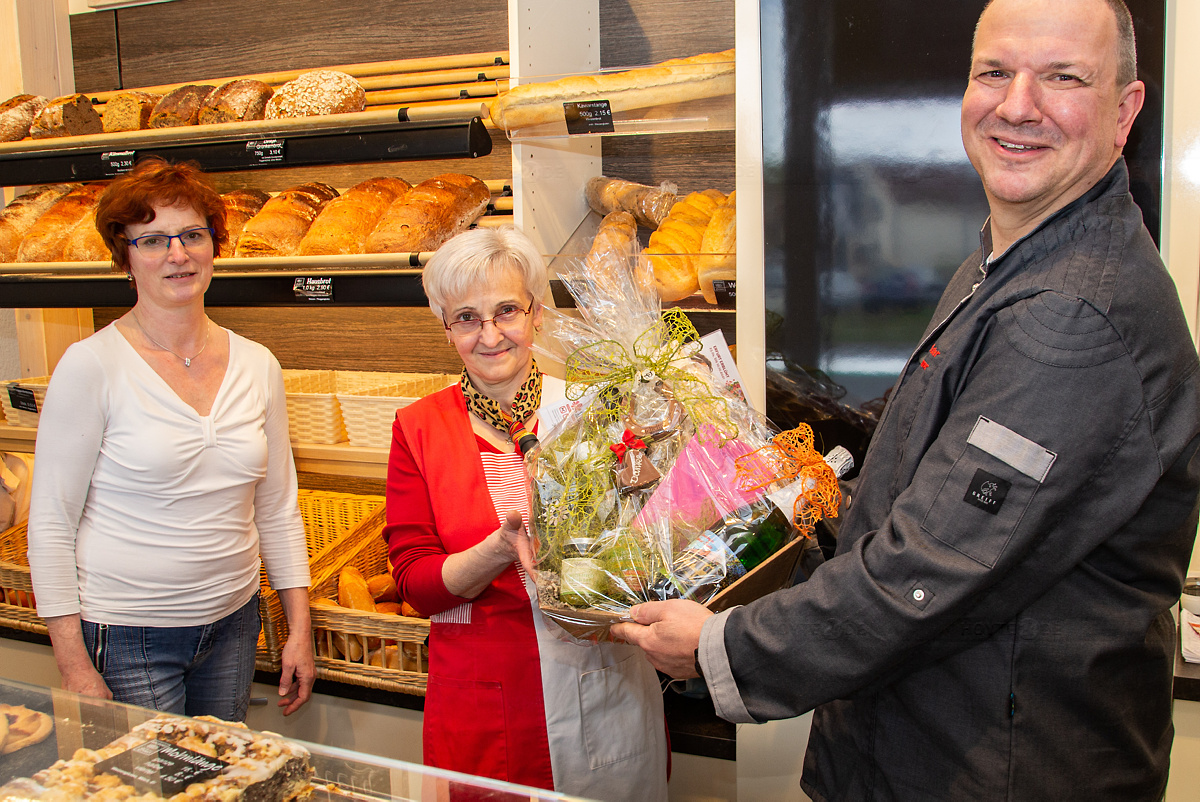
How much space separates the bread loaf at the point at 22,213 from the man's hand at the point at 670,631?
2.68 meters

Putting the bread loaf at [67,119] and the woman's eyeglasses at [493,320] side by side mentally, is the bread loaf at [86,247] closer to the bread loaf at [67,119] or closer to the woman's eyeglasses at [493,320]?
the bread loaf at [67,119]

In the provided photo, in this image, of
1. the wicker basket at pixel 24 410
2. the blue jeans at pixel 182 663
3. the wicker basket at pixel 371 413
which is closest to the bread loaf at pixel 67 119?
the wicker basket at pixel 24 410

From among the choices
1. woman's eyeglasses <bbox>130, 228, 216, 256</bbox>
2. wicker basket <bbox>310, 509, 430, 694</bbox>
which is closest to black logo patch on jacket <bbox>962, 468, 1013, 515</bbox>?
wicker basket <bbox>310, 509, 430, 694</bbox>

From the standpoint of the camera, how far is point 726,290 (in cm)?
190

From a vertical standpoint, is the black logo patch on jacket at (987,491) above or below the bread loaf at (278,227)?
below

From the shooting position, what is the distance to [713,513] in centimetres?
125

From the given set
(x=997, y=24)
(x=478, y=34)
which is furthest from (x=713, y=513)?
(x=478, y=34)

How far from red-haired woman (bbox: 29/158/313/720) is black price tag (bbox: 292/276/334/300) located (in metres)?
0.22

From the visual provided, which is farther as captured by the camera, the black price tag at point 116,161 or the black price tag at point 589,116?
the black price tag at point 116,161

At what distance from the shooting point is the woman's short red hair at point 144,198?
191 centimetres

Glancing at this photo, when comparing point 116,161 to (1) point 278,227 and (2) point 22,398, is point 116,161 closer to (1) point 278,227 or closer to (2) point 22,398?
(1) point 278,227

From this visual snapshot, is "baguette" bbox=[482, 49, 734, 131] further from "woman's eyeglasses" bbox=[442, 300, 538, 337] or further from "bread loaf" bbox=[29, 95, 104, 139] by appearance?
"bread loaf" bbox=[29, 95, 104, 139]

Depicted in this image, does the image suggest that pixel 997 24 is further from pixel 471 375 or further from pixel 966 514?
pixel 471 375

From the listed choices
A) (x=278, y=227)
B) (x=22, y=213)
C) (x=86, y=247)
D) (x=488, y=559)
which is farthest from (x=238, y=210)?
(x=488, y=559)
